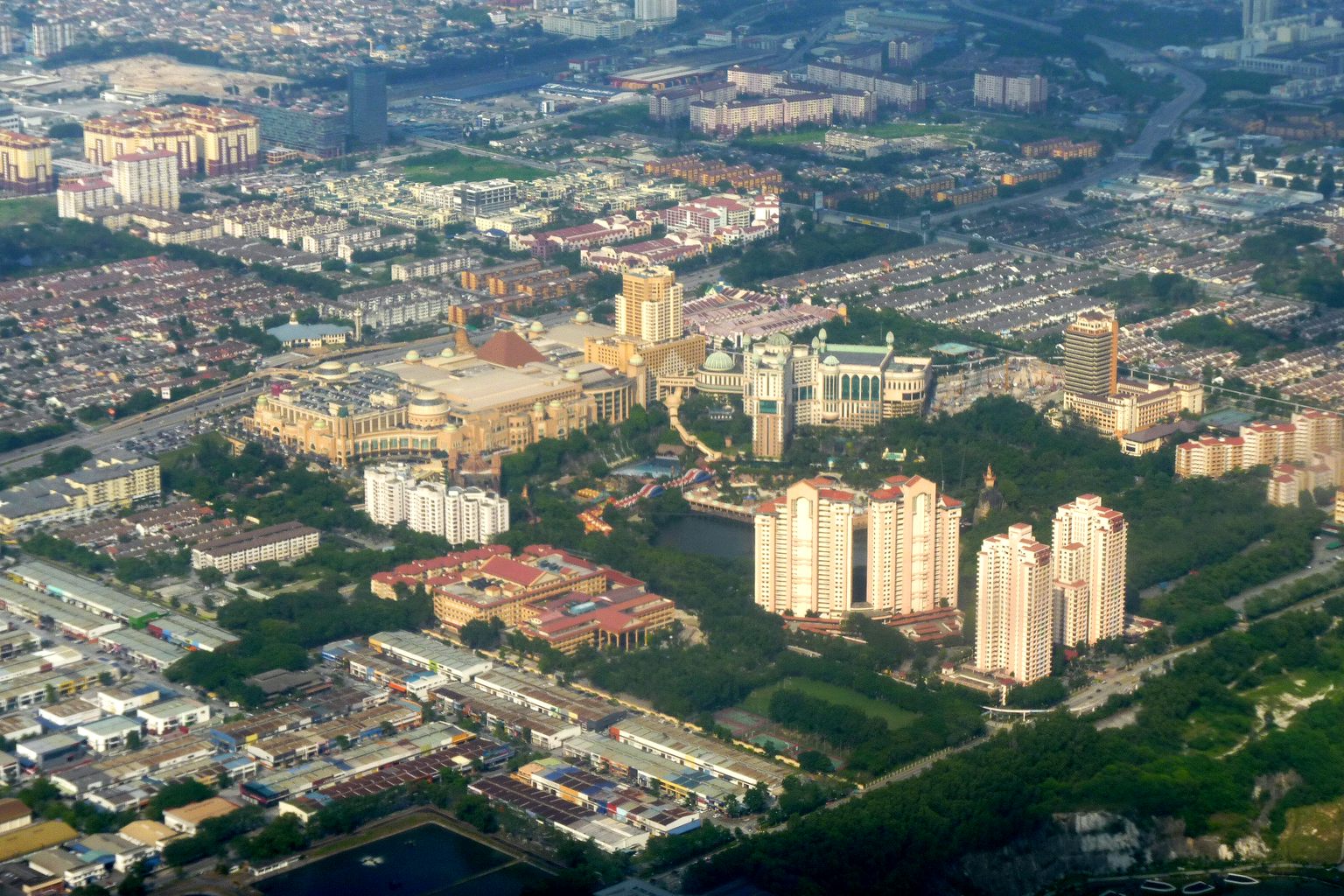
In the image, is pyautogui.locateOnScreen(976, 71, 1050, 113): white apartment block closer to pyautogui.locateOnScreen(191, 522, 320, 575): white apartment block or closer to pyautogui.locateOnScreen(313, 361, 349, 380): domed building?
pyautogui.locateOnScreen(313, 361, 349, 380): domed building

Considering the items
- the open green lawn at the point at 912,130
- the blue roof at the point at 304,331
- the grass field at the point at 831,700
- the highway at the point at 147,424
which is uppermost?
the open green lawn at the point at 912,130

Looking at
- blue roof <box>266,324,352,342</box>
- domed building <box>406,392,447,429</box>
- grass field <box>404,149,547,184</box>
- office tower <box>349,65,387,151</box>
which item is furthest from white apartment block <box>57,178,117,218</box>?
domed building <box>406,392,447,429</box>

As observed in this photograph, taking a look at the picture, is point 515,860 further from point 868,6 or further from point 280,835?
point 868,6

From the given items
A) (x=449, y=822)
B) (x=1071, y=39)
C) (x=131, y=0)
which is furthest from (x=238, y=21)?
(x=449, y=822)

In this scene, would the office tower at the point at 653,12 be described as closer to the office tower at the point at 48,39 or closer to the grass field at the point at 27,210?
the office tower at the point at 48,39

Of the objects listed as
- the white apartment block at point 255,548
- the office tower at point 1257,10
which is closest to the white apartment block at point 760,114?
the office tower at point 1257,10

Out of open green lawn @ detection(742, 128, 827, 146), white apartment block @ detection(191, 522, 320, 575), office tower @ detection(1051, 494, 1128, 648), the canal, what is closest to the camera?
the canal

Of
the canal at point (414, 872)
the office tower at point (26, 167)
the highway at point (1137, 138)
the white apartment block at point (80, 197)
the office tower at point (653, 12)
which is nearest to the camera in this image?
the canal at point (414, 872)
